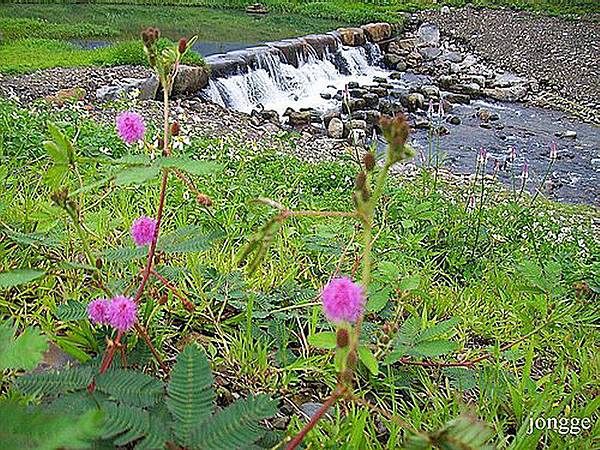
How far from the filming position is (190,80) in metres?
9.71

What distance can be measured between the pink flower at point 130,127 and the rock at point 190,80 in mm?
8603

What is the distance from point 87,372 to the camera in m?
1.04

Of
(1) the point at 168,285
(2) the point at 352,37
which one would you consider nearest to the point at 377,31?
(2) the point at 352,37

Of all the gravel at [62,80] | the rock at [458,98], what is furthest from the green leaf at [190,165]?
the rock at [458,98]

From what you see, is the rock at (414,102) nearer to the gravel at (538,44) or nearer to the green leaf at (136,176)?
the gravel at (538,44)

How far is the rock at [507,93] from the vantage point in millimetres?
12381

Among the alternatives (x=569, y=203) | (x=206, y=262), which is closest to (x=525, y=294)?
(x=206, y=262)

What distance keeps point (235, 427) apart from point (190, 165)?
38 centimetres

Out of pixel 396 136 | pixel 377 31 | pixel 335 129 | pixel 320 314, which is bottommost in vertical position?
pixel 335 129

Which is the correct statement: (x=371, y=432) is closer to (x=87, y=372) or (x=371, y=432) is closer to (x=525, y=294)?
(x=87, y=372)

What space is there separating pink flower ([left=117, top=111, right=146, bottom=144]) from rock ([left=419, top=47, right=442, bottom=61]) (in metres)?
15.3

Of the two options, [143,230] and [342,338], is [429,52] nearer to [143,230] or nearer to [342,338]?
[143,230]

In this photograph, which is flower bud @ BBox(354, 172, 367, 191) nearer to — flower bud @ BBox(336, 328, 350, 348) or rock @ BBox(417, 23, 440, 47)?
flower bud @ BBox(336, 328, 350, 348)

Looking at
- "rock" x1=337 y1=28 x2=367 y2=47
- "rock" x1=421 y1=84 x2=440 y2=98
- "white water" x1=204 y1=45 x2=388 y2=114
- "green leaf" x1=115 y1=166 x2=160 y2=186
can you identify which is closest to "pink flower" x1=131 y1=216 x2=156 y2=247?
"green leaf" x1=115 y1=166 x2=160 y2=186
